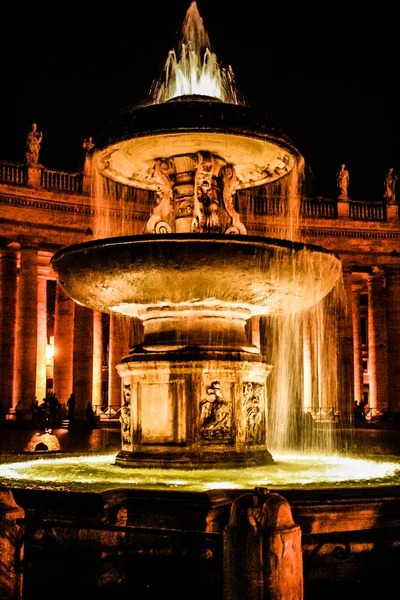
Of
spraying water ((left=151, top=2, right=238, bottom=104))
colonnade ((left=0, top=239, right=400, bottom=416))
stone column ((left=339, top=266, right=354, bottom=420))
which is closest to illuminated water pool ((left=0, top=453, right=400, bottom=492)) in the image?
spraying water ((left=151, top=2, right=238, bottom=104))

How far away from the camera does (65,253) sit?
35.0 feet

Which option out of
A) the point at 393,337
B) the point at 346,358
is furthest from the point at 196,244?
the point at 393,337

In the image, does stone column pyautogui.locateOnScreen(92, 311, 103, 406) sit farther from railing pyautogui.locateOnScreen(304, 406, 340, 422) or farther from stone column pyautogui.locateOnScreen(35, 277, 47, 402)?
railing pyautogui.locateOnScreen(304, 406, 340, 422)

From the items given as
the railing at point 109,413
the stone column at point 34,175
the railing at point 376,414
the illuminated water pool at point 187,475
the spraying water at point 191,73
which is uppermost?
the stone column at point 34,175

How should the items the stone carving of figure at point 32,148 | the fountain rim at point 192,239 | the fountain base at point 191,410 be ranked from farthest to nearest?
the stone carving of figure at point 32,148
the fountain base at point 191,410
the fountain rim at point 192,239

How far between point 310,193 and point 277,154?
38293mm

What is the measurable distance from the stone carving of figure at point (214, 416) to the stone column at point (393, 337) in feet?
116

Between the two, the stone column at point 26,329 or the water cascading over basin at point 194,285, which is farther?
the stone column at point 26,329

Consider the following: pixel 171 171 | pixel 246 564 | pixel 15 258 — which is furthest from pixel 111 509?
pixel 15 258

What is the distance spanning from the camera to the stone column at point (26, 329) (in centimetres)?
3762

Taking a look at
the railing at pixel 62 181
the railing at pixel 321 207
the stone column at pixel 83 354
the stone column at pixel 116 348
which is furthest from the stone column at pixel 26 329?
the railing at pixel 321 207

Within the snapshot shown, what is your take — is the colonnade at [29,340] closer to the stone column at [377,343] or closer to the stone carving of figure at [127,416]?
the stone column at [377,343]

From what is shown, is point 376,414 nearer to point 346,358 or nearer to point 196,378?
point 346,358

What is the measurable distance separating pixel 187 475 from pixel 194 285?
2268 mm
